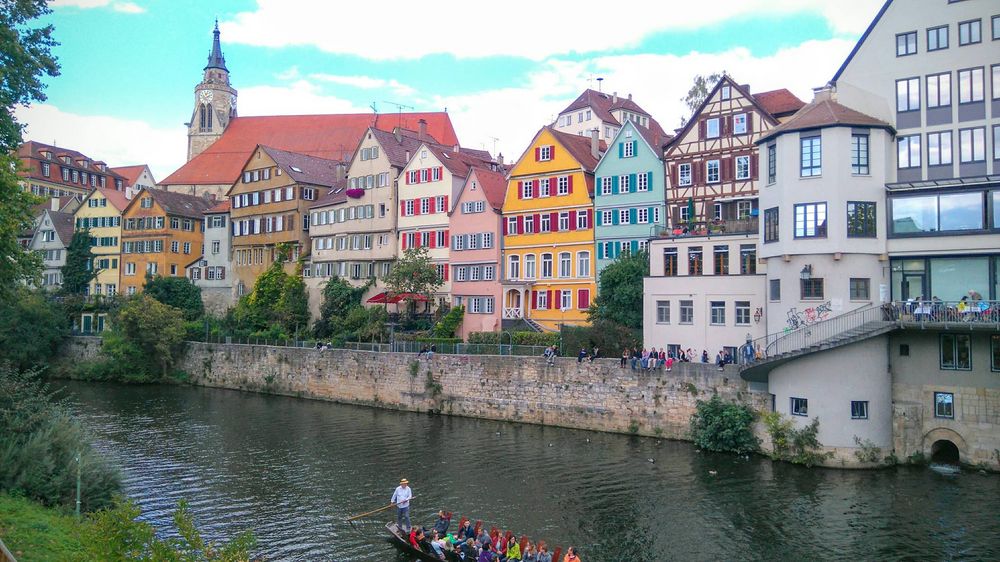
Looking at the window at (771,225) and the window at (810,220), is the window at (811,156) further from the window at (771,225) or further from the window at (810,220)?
the window at (771,225)

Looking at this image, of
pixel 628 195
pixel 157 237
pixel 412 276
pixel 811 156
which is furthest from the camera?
pixel 157 237

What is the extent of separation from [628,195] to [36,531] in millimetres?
37761

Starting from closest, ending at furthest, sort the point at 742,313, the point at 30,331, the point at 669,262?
1. the point at 742,313
2. the point at 669,262
3. the point at 30,331

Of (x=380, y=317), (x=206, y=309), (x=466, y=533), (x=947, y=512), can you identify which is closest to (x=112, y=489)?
(x=466, y=533)

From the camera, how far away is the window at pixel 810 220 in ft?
106

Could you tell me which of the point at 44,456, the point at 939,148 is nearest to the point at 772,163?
the point at 939,148

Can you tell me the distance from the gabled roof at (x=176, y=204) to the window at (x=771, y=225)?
61.1 m

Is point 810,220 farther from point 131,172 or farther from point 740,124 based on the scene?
point 131,172

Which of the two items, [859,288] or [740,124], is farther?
[740,124]

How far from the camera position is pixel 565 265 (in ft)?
170

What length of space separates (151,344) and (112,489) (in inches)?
1548

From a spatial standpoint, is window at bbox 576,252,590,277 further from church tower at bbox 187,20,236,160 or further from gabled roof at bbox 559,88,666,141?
church tower at bbox 187,20,236,160

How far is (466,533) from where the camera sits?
2230 centimetres

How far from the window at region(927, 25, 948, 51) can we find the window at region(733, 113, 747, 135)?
1184 centimetres
